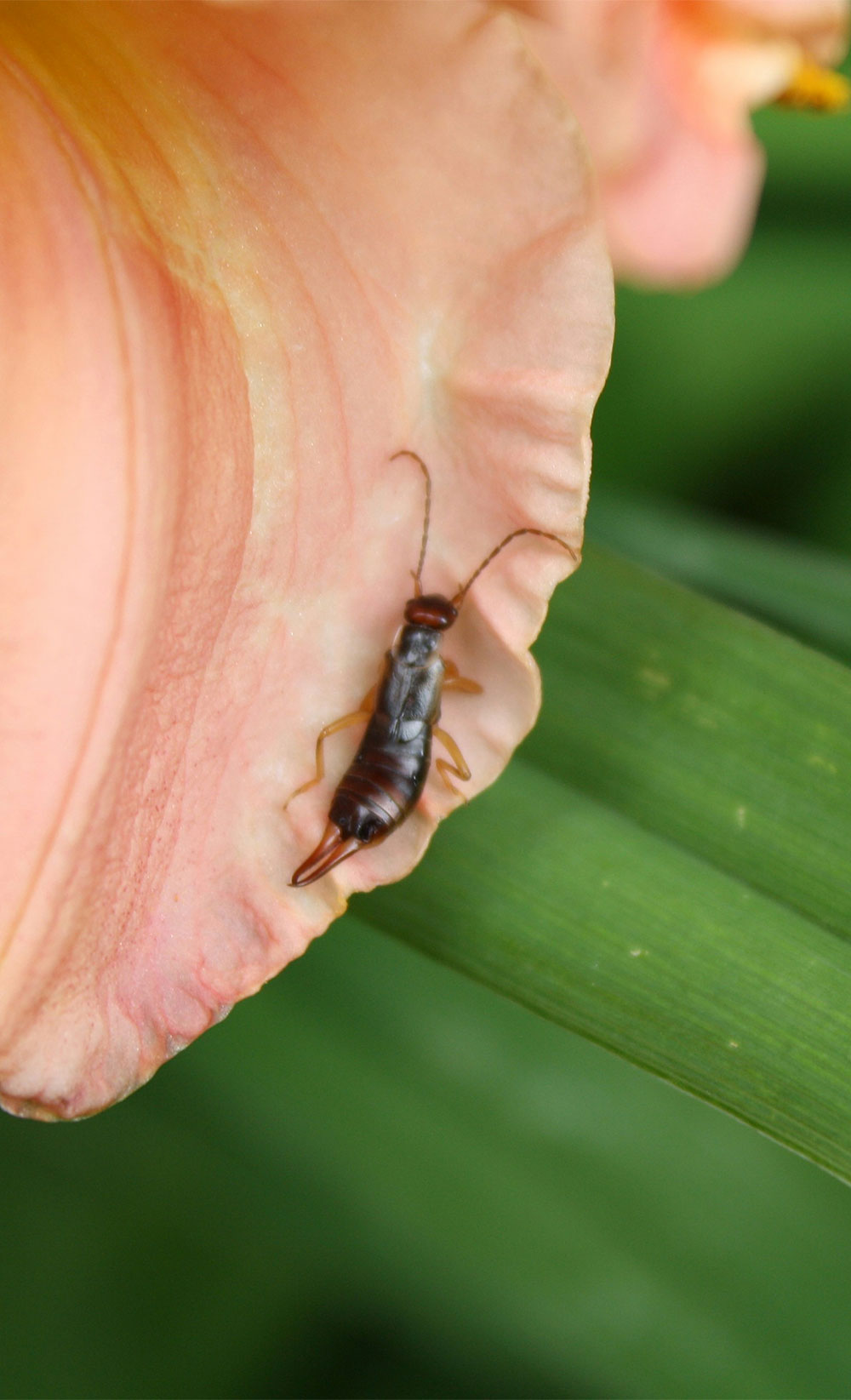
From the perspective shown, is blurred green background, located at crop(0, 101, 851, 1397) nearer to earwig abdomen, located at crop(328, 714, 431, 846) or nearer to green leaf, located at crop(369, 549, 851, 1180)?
green leaf, located at crop(369, 549, 851, 1180)

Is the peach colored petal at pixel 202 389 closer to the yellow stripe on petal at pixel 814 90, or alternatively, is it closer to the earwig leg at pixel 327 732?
the earwig leg at pixel 327 732

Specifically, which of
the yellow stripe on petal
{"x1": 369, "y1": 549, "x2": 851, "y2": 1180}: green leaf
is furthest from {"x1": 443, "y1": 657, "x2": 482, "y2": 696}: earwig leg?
the yellow stripe on petal

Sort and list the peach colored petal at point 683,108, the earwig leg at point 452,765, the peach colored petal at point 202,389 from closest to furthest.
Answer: the peach colored petal at point 202,389, the earwig leg at point 452,765, the peach colored petal at point 683,108

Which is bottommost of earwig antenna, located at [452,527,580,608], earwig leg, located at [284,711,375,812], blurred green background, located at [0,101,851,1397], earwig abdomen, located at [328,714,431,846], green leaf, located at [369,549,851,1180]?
blurred green background, located at [0,101,851,1397]

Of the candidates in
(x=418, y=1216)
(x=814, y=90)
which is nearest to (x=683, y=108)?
(x=814, y=90)

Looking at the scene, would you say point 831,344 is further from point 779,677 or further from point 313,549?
point 313,549

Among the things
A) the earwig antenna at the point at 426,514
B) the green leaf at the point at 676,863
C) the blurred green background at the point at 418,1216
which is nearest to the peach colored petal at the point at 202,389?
the earwig antenna at the point at 426,514

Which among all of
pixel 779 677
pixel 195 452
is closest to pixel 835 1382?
pixel 779 677

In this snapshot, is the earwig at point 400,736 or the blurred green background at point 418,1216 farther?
the blurred green background at point 418,1216
